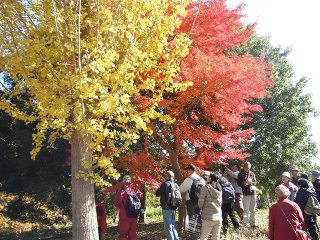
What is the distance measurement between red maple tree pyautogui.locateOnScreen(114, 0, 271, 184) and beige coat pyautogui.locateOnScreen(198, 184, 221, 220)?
280cm

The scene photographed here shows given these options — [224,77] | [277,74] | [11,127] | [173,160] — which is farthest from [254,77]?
[11,127]

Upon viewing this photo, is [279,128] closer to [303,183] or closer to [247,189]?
[247,189]

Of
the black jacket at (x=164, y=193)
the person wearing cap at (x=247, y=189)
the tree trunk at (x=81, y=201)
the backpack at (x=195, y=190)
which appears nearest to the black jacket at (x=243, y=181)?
the person wearing cap at (x=247, y=189)

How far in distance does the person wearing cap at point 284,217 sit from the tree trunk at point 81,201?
3.29 metres

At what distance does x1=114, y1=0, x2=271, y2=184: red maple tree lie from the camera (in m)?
9.16

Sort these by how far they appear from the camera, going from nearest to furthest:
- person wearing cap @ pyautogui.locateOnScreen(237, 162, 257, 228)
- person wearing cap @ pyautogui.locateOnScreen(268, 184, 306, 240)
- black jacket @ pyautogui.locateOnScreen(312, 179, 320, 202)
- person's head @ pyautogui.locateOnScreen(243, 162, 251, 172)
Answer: person wearing cap @ pyautogui.locateOnScreen(268, 184, 306, 240), black jacket @ pyautogui.locateOnScreen(312, 179, 320, 202), person's head @ pyautogui.locateOnScreen(243, 162, 251, 172), person wearing cap @ pyautogui.locateOnScreen(237, 162, 257, 228)

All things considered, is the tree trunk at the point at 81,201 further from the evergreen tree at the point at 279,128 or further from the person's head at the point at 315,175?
the evergreen tree at the point at 279,128

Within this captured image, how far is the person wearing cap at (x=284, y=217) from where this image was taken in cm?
518

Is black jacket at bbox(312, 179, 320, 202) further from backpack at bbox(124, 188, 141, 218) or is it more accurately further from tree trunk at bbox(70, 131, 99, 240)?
tree trunk at bbox(70, 131, 99, 240)

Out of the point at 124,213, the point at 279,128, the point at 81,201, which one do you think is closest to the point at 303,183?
the point at 124,213

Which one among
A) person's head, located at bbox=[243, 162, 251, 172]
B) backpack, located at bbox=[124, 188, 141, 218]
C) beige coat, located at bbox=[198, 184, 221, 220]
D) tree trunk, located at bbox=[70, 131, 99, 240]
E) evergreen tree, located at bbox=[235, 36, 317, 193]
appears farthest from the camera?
evergreen tree, located at bbox=[235, 36, 317, 193]

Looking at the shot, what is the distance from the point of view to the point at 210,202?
695 centimetres

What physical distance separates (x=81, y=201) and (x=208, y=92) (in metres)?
4.40

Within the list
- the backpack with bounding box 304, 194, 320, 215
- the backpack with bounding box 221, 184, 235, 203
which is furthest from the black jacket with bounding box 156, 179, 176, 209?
the backpack with bounding box 304, 194, 320, 215
